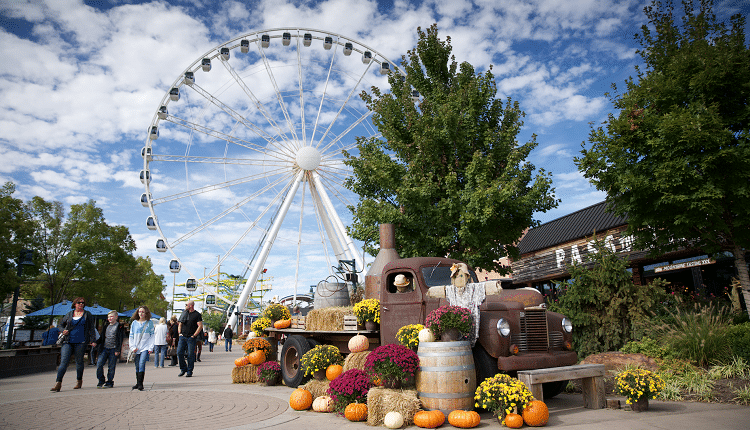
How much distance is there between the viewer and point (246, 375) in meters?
10.1

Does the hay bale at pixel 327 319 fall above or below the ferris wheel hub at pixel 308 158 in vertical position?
below

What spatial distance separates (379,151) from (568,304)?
698cm

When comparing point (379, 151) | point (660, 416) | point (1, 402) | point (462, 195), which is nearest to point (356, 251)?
point (379, 151)

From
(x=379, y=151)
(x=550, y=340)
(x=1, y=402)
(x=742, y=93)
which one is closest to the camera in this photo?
(x=550, y=340)

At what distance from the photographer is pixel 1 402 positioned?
302 inches

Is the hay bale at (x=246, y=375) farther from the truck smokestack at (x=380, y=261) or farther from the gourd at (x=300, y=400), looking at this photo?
the gourd at (x=300, y=400)

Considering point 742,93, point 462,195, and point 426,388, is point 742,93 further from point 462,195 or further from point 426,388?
point 426,388

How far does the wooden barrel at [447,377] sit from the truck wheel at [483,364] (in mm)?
420

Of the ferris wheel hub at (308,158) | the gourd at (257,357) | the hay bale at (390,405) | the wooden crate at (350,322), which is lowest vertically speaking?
the hay bale at (390,405)

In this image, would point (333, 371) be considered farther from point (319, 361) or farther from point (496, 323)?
point (496, 323)

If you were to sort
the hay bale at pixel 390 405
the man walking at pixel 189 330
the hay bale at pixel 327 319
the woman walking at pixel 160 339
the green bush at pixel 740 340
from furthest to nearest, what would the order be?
the woman walking at pixel 160 339 < the man walking at pixel 189 330 < the hay bale at pixel 327 319 < the green bush at pixel 740 340 < the hay bale at pixel 390 405

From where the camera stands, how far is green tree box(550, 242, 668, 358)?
9.67 m

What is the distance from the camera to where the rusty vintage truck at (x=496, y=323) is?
240 inches

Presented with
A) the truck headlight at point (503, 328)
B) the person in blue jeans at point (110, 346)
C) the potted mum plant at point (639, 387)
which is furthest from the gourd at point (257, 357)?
the potted mum plant at point (639, 387)
